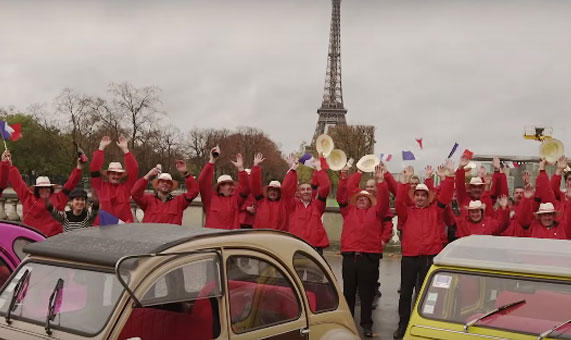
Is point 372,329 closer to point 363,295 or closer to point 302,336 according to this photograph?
point 363,295

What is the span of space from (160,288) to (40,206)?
16.1ft

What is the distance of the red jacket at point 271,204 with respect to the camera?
353 inches

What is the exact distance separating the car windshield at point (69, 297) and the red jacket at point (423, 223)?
15.7ft

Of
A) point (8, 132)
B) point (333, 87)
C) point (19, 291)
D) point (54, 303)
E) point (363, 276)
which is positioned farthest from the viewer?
point (333, 87)

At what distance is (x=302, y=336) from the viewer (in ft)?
14.5

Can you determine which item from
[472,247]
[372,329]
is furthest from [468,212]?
[472,247]

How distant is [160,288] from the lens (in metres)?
3.55

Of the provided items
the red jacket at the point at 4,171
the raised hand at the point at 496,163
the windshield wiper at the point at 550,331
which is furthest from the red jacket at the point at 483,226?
the red jacket at the point at 4,171

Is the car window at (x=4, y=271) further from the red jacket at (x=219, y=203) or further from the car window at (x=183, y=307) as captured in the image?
the red jacket at (x=219, y=203)

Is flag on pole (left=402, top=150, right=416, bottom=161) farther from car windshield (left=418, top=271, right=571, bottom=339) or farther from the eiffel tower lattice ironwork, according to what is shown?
the eiffel tower lattice ironwork

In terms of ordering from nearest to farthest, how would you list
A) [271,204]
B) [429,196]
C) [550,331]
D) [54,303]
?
[54,303] → [550,331] → [429,196] → [271,204]

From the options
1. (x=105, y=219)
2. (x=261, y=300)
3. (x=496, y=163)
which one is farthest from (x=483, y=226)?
(x=105, y=219)

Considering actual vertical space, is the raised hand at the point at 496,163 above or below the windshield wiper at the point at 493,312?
above

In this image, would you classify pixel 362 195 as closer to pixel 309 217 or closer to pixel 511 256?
pixel 309 217
